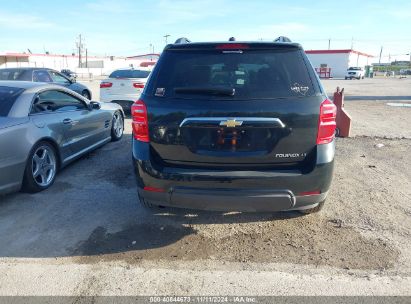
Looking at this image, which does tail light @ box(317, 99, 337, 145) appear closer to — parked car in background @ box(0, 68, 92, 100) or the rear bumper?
the rear bumper

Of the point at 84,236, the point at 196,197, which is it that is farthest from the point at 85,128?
the point at 196,197

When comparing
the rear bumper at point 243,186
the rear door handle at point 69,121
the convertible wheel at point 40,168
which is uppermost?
the rear door handle at point 69,121

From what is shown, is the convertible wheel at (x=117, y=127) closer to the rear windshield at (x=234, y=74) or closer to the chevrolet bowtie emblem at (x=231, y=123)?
the rear windshield at (x=234, y=74)

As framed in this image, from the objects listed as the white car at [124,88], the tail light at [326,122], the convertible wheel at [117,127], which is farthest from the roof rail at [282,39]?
the white car at [124,88]

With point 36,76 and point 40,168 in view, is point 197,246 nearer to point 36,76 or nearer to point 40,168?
point 40,168

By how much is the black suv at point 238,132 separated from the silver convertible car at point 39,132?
197 centimetres

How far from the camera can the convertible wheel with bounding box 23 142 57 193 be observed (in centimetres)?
446

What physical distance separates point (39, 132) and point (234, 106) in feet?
10.0

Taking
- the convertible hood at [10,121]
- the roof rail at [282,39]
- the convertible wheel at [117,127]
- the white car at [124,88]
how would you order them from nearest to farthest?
the roof rail at [282,39], the convertible hood at [10,121], the convertible wheel at [117,127], the white car at [124,88]

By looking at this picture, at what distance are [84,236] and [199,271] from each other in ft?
4.49

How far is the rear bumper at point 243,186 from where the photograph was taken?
9.63 feet

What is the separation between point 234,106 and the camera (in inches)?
114

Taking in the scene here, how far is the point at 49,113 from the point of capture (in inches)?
199

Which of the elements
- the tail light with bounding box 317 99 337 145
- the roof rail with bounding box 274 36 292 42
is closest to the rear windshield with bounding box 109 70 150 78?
the roof rail with bounding box 274 36 292 42
